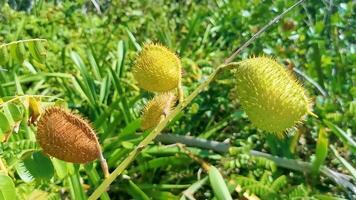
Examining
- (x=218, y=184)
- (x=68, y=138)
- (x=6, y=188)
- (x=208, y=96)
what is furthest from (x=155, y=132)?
(x=208, y=96)

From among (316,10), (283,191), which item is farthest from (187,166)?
(316,10)

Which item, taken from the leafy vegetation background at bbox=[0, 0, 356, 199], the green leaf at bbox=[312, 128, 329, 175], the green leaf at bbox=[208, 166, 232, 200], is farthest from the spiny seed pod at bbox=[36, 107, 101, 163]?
the green leaf at bbox=[312, 128, 329, 175]

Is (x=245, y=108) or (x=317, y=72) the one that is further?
(x=317, y=72)

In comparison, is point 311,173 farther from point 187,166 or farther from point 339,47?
point 339,47

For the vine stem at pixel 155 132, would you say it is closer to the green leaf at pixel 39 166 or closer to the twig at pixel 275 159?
the green leaf at pixel 39 166

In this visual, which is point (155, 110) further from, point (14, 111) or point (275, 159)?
point (275, 159)

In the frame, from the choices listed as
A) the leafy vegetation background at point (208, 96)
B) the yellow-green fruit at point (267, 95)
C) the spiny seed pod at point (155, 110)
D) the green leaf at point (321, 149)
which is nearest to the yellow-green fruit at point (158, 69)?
the spiny seed pod at point (155, 110)

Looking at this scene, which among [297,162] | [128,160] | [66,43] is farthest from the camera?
[66,43]

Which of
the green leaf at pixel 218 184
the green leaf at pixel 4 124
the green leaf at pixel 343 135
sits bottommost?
the green leaf at pixel 218 184
